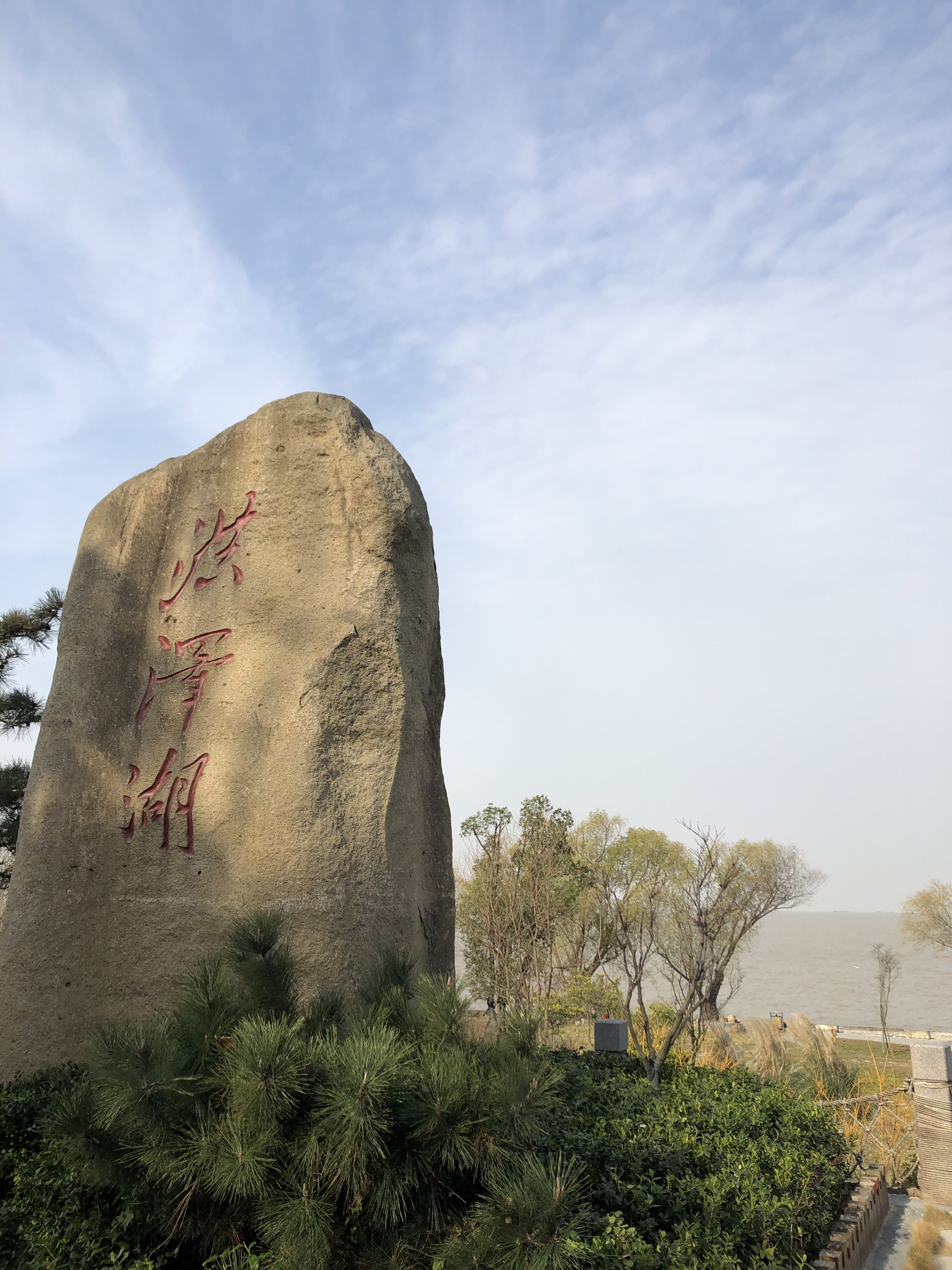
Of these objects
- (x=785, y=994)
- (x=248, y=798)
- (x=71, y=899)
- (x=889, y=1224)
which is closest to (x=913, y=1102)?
(x=889, y=1224)

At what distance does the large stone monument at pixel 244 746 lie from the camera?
12.2ft

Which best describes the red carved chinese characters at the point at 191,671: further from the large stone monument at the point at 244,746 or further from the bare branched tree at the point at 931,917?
the bare branched tree at the point at 931,917

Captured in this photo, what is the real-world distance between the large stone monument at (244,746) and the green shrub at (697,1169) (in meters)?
1.05

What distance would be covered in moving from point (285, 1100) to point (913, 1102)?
217 inches

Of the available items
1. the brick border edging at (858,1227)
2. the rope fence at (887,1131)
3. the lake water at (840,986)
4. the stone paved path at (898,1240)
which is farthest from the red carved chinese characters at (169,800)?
the lake water at (840,986)

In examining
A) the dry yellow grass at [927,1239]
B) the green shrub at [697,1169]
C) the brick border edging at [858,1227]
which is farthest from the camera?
the dry yellow grass at [927,1239]

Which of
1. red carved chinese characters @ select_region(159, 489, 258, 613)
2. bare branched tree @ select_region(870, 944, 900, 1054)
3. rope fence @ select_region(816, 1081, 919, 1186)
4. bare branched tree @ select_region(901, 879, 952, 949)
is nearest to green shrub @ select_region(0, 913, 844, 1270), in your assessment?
red carved chinese characters @ select_region(159, 489, 258, 613)

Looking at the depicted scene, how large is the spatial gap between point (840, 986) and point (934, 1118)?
3672 centimetres

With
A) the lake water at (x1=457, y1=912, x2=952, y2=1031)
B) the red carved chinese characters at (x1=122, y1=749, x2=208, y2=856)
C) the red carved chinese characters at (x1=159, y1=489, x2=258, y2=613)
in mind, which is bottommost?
the lake water at (x1=457, y1=912, x2=952, y2=1031)

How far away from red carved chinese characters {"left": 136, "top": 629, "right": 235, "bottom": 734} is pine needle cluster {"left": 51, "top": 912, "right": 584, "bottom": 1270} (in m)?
1.91

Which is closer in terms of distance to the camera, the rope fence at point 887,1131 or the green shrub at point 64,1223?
the green shrub at point 64,1223

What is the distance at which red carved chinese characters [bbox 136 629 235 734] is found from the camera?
4.13 metres

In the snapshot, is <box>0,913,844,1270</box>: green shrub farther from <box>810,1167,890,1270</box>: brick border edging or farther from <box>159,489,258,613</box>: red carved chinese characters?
<box>159,489,258,613</box>: red carved chinese characters

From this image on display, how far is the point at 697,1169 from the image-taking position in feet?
11.5
